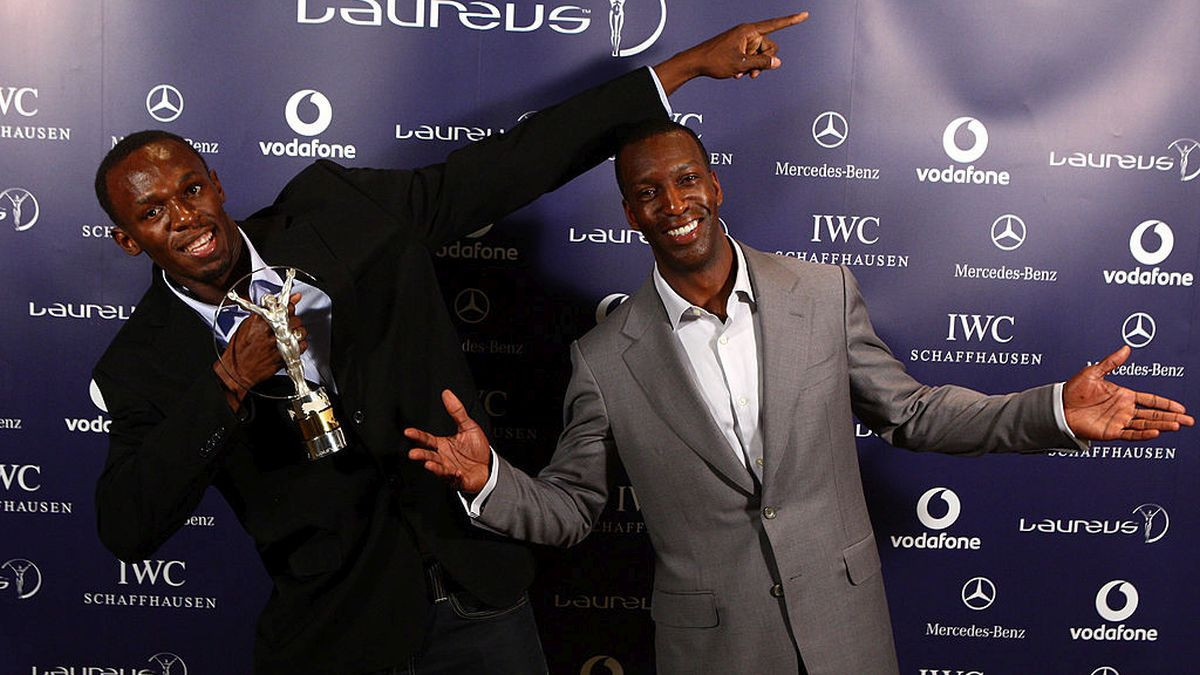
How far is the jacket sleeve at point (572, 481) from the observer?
2105mm

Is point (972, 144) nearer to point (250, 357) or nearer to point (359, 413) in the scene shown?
point (359, 413)

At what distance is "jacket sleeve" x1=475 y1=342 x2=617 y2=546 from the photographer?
211 cm

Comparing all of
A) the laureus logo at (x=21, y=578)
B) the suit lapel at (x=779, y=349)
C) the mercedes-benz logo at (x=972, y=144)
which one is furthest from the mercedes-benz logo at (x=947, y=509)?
the laureus logo at (x=21, y=578)

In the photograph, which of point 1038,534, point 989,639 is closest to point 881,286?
point 1038,534

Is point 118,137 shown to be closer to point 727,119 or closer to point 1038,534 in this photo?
point 727,119

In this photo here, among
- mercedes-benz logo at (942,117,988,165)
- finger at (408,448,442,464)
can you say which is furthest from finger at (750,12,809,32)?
finger at (408,448,442,464)

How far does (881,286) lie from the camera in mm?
3092

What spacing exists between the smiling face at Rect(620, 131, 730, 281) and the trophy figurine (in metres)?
0.76

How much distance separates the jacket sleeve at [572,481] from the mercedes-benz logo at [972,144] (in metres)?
1.44

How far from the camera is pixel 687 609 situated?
2.15m

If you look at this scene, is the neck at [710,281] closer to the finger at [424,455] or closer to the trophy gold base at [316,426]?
the finger at [424,455]

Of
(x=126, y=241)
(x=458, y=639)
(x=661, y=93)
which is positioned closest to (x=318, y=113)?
(x=126, y=241)

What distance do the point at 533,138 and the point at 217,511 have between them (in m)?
1.78

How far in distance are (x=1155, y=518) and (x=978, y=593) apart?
595 mm
